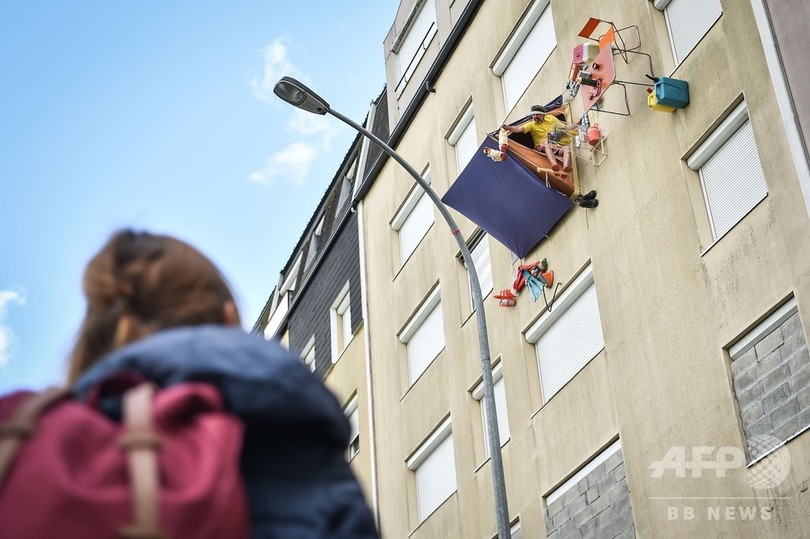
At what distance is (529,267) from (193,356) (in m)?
16.3

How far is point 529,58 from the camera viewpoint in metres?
20.2

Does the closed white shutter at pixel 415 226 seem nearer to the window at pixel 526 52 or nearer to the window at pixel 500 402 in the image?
the window at pixel 526 52

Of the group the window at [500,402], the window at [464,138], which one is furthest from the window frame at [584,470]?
the window at [464,138]

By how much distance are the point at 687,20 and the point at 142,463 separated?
49.1ft

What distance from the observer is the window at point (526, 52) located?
19656mm

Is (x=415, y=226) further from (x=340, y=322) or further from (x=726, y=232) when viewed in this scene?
(x=726, y=232)

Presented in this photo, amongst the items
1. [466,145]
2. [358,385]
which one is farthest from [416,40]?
[358,385]

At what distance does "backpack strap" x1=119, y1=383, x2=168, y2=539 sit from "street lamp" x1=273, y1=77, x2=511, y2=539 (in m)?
10.3

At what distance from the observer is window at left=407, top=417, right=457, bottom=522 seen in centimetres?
2069

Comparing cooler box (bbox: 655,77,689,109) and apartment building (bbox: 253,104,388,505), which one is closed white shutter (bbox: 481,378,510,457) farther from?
cooler box (bbox: 655,77,689,109)

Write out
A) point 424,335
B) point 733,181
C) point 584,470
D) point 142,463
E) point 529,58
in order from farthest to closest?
1. point 424,335
2. point 529,58
3. point 584,470
4. point 733,181
5. point 142,463

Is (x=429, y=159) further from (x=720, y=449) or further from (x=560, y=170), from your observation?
(x=720, y=449)

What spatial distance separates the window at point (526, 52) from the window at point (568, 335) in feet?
Result: 14.2

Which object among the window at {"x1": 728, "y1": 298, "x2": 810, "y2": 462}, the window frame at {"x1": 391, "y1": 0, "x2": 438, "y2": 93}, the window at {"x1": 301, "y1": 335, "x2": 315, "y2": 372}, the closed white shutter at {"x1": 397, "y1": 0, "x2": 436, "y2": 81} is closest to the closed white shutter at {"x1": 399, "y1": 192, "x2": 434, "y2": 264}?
the window frame at {"x1": 391, "y1": 0, "x2": 438, "y2": 93}
